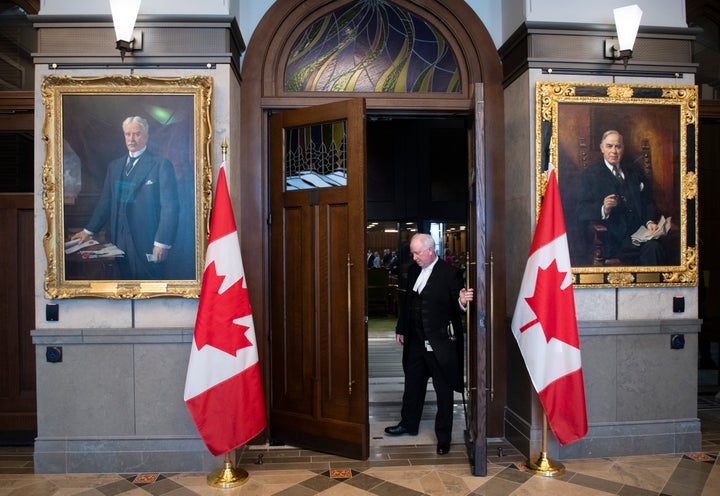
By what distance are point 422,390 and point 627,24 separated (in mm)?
2948

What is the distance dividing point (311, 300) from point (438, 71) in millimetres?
2025

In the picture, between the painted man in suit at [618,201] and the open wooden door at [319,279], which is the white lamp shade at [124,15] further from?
the painted man in suit at [618,201]

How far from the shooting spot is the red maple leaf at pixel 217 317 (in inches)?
137

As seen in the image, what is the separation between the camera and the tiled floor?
135 inches

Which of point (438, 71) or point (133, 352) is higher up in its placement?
point (438, 71)

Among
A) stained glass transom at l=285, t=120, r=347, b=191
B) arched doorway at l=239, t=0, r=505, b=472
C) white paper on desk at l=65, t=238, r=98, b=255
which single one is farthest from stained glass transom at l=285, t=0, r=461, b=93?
white paper on desk at l=65, t=238, r=98, b=255

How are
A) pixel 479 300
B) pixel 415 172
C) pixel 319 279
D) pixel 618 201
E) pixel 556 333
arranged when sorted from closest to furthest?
pixel 479 300
pixel 556 333
pixel 618 201
pixel 319 279
pixel 415 172

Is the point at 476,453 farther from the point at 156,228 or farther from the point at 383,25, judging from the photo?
the point at 383,25

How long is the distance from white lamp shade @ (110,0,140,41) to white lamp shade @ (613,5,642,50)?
3121 mm

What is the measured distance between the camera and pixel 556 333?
3643 mm

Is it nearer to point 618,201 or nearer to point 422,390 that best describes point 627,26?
point 618,201

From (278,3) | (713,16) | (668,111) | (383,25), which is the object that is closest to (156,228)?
(278,3)

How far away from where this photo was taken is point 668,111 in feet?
13.3

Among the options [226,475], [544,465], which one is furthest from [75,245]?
[544,465]
